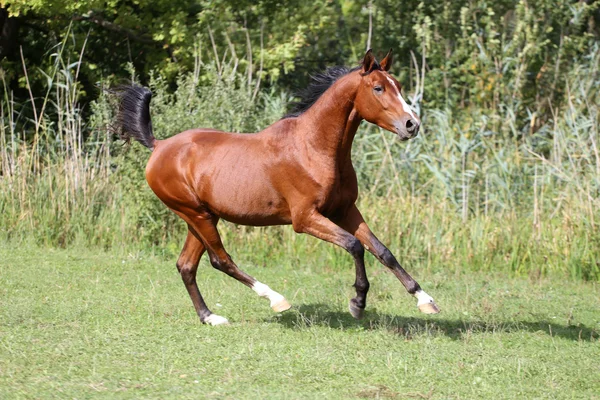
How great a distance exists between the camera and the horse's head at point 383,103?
661 cm

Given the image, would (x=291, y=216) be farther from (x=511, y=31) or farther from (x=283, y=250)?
(x=511, y=31)

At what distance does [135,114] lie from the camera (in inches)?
321

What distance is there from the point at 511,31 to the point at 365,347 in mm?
10911

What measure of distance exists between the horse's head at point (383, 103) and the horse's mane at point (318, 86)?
374 millimetres

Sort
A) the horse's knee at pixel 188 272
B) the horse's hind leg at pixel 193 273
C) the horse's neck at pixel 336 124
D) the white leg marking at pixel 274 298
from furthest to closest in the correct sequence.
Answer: the horse's knee at pixel 188 272, the horse's hind leg at pixel 193 273, the white leg marking at pixel 274 298, the horse's neck at pixel 336 124

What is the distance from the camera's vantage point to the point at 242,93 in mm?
11773

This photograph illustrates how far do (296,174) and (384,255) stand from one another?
97 centimetres

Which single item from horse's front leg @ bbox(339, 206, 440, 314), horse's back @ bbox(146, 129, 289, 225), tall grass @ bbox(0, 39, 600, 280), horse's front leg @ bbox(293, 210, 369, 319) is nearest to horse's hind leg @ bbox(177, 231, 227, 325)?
horse's back @ bbox(146, 129, 289, 225)

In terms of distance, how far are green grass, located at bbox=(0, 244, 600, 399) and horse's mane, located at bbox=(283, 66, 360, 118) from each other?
1797 mm

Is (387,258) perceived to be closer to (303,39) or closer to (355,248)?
(355,248)

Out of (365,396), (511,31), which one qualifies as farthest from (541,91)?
(365,396)

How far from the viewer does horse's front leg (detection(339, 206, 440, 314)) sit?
22.0 feet

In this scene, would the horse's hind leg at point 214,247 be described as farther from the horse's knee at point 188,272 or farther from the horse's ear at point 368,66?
the horse's ear at point 368,66

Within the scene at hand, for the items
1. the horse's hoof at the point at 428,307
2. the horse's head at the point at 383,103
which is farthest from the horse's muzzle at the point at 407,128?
the horse's hoof at the point at 428,307
